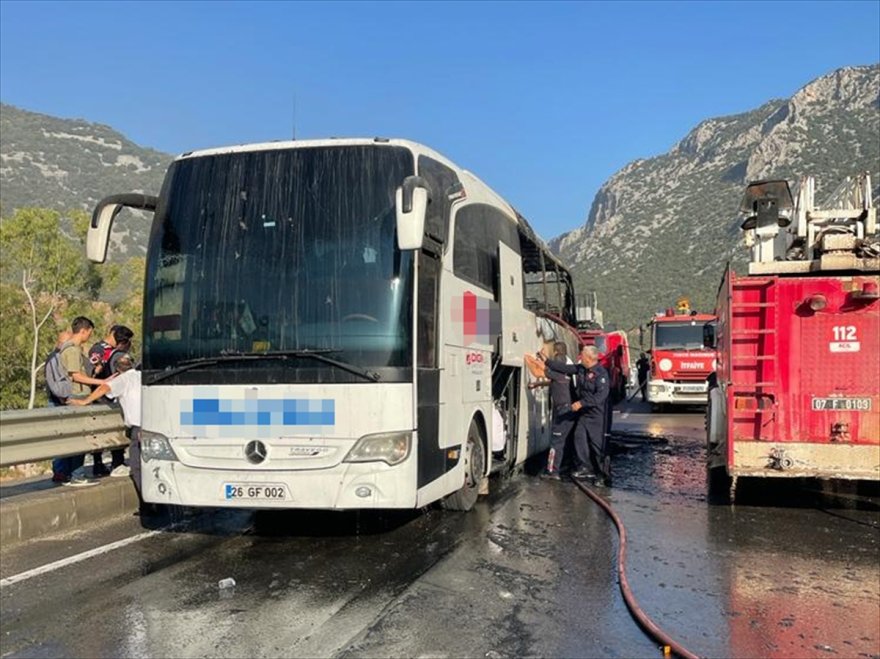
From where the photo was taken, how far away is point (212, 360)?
233 inches

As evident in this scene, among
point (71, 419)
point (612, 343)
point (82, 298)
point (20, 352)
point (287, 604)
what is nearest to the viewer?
point (287, 604)

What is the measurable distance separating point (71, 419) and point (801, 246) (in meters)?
8.17

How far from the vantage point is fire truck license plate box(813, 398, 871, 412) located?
7.70 m

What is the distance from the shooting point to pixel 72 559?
5.96 metres

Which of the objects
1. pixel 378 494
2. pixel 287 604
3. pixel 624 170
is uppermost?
pixel 624 170

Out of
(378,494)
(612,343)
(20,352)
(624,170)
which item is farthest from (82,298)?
(624,170)

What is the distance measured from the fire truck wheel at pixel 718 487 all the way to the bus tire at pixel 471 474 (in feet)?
9.41

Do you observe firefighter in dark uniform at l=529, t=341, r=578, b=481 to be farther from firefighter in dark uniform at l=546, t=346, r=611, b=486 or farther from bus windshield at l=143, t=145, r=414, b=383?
bus windshield at l=143, t=145, r=414, b=383

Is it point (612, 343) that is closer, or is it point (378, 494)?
point (378, 494)

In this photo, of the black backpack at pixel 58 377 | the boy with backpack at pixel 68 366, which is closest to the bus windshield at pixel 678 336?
the boy with backpack at pixel 68 366

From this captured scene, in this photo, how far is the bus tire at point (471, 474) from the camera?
7586 mm

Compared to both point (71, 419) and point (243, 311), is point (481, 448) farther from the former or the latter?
point (71, 419)

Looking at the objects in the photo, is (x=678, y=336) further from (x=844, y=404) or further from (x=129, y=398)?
(x=129, y=398)

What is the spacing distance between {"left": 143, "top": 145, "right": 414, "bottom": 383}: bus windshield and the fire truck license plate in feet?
14.8
